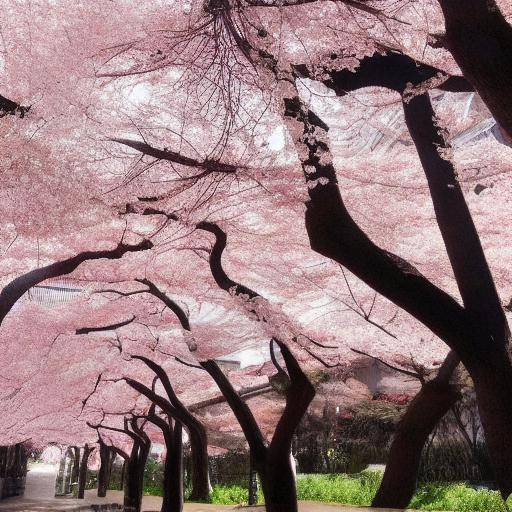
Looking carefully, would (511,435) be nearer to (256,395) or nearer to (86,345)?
(86,345)

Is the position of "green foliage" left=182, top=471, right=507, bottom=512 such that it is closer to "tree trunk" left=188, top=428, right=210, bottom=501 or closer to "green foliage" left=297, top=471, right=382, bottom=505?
"green foliage" left=297, top=471, right=382, bottom=505

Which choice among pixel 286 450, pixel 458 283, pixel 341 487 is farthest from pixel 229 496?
pixel 458 283

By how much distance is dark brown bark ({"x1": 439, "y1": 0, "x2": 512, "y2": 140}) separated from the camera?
112 inches

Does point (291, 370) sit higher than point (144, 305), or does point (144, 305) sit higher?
point (144, 305)

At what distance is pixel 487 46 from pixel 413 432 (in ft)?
23.7

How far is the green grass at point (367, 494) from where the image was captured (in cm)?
1253

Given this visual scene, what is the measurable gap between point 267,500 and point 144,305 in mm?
5208

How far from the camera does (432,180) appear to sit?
4859mm

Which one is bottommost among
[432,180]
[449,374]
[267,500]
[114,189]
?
[267,500]

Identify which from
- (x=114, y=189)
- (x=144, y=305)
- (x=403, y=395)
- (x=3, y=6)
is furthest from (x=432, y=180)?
(x=403, y=395)

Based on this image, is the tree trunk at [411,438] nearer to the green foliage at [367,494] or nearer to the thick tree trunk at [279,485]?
the thick tree trunk at [279,485]

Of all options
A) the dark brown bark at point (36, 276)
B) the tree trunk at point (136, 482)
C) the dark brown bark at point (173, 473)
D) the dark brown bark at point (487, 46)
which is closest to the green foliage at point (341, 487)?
the dark brown bark at point (173, 473)

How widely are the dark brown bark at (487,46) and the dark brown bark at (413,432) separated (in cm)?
609

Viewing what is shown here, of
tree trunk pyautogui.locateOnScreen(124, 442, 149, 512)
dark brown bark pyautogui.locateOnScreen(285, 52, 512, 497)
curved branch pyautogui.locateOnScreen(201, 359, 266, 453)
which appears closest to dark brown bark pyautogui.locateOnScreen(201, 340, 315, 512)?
curved branch pyautogui.locateOnScreen(201, 359, 266, 453)
